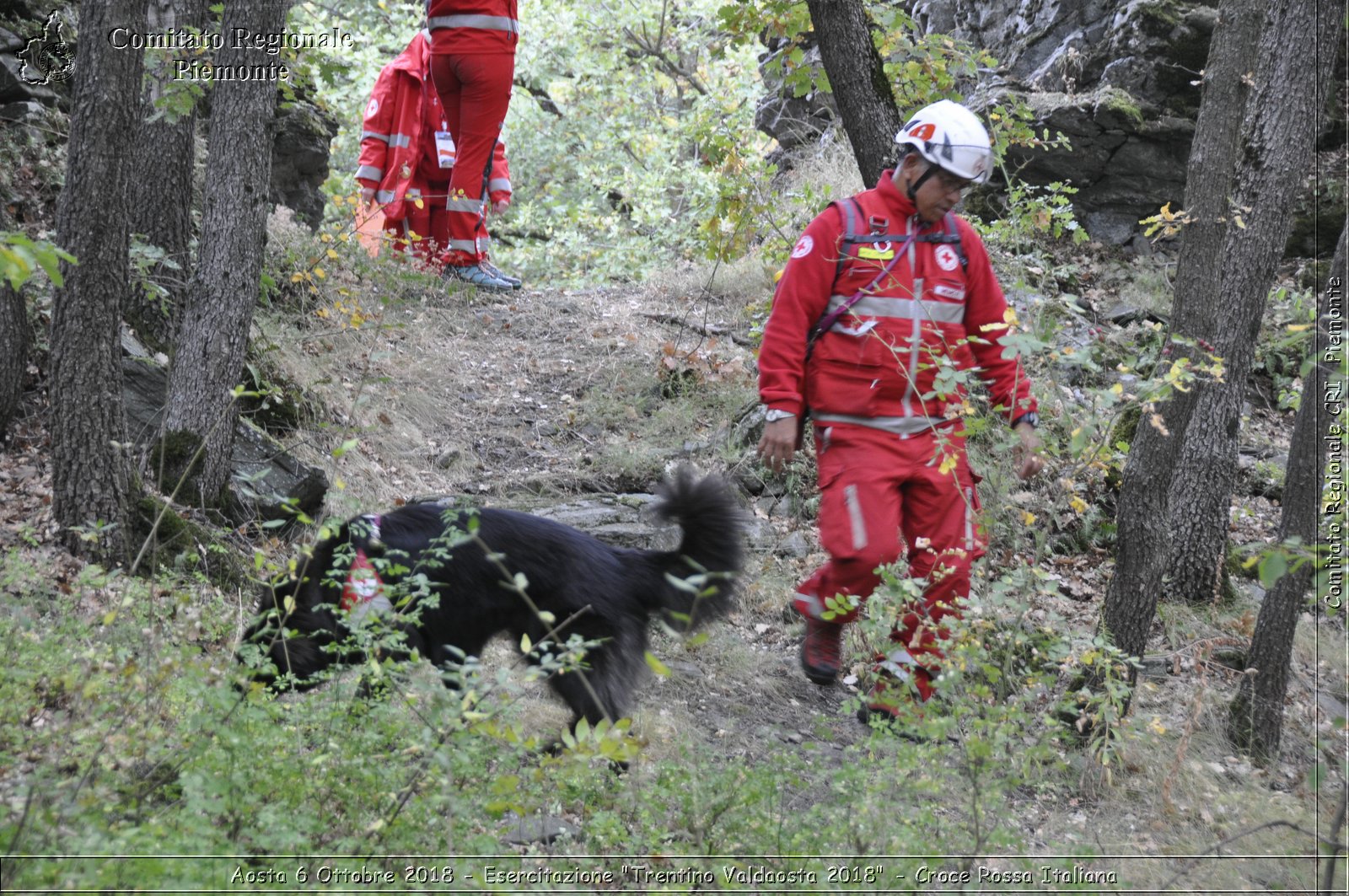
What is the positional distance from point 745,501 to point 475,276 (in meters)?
4.17

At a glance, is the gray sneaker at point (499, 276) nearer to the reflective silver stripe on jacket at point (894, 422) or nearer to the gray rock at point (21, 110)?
the gray rock at point (21, 110)

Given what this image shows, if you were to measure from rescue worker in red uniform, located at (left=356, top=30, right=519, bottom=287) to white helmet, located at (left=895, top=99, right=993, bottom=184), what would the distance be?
5.69m

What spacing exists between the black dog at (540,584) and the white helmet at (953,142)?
154 cm

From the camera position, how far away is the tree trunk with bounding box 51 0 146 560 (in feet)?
14.6

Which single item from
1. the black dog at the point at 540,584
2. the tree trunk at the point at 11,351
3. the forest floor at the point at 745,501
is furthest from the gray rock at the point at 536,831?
the tree trunk at the point at 11,351

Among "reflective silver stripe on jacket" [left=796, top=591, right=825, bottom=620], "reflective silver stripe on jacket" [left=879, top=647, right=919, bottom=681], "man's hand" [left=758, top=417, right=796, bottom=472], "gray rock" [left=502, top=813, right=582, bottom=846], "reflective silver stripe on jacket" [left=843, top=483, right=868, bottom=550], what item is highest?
"man's hand" [left=758, top=417, right=796, bottom=472]

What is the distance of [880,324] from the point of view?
417 centimetres

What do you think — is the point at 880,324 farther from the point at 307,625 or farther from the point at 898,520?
the point at 307,625

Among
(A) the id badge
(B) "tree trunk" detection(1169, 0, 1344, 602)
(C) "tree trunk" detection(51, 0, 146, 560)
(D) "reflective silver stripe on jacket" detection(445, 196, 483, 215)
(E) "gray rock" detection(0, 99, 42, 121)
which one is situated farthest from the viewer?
(A) the id badge

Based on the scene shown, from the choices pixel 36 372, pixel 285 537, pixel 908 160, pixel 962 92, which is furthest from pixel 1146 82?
pixel 36 372

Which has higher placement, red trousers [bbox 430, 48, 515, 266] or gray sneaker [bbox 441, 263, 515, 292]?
red trousers [bbox 430, 48, 515, 266]

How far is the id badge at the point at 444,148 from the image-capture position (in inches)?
357

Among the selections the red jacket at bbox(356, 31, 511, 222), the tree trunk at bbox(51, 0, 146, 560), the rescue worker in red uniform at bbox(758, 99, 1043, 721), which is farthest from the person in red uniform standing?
the rescue worker in red uniform at bbox(758, 99, 1043, 721)

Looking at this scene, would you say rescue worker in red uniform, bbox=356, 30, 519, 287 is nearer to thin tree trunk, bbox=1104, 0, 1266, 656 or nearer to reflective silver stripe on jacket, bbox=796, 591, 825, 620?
reflective silver stripe on jacket, bbox=796, 591, 825, 620
